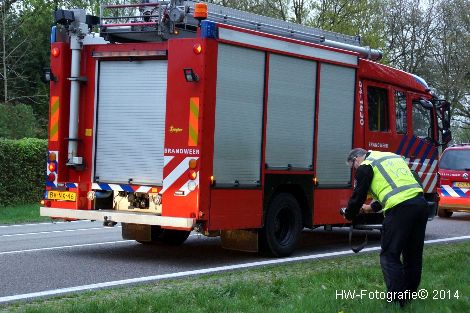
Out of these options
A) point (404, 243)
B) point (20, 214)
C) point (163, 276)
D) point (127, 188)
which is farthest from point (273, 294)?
point (20, 214)

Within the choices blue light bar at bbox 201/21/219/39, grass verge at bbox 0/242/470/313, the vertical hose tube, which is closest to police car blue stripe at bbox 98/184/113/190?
the vertical hose tube

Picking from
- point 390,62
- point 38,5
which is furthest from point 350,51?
point 38,5

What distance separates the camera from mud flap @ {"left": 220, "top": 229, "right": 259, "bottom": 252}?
11297 mm

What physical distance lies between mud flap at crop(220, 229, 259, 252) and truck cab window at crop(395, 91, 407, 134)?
404cm

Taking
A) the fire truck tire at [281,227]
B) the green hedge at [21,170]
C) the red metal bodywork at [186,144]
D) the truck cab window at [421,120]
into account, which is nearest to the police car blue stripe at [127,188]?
the red metal bodywork at [186,144]

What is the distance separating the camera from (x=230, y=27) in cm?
1052

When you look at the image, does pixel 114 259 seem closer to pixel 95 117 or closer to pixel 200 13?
pixel 95 117

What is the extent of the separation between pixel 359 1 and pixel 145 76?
26.0 meters

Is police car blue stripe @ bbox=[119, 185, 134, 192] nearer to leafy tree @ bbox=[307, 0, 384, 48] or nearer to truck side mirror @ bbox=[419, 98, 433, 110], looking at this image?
truck side mirror @ bbox=[419, 98, 433, 110]

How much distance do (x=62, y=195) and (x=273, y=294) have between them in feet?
14.6

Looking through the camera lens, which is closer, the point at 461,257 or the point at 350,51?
the point at 461,257

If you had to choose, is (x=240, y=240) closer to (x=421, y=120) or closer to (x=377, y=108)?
(x=377, y=108)

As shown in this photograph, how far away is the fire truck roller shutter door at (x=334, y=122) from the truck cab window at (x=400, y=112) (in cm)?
157

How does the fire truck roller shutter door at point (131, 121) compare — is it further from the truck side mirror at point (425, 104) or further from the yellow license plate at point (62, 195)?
the truck side mirror at point (425, 104)
